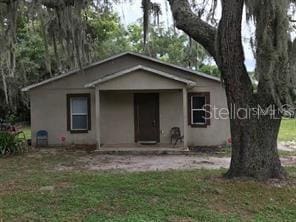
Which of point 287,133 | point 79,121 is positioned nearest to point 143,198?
point 79,121

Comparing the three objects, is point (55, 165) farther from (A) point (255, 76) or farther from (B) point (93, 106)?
(A) point (255, 76)

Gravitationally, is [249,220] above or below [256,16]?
below

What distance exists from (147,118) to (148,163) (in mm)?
4589

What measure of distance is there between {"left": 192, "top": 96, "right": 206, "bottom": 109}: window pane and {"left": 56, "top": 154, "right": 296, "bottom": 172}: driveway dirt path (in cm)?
314

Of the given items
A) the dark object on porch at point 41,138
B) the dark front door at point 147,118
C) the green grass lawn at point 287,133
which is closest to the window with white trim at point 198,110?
the dark front door at point 147,118

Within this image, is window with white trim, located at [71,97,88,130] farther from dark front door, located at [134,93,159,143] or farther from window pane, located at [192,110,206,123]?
window pane, located at [192,110,206,123]

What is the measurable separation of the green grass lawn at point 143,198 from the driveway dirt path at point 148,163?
4.36 feet

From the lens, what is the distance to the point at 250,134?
25.2 ft

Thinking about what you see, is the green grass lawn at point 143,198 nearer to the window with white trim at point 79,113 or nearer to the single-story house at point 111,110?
the single-story house at point 111,110

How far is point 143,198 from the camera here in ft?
22.0

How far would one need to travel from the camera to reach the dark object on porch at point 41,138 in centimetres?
1571

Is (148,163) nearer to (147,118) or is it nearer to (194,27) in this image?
(194,27)

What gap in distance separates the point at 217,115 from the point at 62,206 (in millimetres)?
10055

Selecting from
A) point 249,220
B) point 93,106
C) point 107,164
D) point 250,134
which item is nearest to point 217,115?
point 93,106
